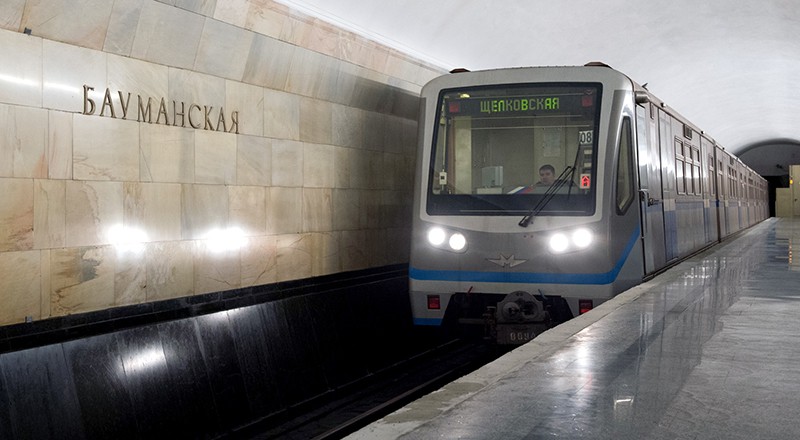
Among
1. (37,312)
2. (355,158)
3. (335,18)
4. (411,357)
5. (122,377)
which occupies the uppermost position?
(335,18)

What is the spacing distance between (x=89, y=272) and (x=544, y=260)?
4.23 meters

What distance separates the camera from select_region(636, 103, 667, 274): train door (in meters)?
9.57

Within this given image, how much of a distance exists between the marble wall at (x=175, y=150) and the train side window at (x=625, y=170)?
3.48 metres

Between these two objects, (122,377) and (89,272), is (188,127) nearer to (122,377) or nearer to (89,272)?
(89,272)

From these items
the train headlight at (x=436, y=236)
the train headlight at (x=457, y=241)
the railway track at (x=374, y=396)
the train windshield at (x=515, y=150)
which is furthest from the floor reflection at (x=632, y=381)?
the railway track at (x=374, y=396)

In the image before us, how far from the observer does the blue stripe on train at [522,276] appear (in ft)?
27.7

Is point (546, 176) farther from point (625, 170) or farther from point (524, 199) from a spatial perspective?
point (625, 170)

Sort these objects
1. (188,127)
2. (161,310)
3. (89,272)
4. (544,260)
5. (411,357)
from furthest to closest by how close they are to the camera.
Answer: (411,357), (544,260), (188,127), (161,310), (89,272)

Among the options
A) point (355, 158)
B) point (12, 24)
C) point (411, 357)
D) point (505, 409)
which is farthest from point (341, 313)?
point (505, 409)

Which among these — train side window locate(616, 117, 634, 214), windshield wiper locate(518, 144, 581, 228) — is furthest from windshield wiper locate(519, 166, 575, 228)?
train side window locate(616, 117, 634, 214)

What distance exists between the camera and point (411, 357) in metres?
11.0

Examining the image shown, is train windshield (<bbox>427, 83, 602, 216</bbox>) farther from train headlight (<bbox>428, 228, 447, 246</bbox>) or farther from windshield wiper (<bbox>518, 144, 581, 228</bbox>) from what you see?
train headlight (<bbox>428, 228, 447, 246</bbox>)

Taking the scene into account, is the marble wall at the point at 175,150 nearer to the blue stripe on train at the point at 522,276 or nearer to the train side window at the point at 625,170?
the blue stripe on train at the point at 522,276

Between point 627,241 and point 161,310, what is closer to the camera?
point 161,310
